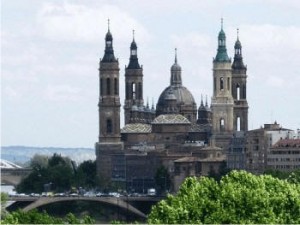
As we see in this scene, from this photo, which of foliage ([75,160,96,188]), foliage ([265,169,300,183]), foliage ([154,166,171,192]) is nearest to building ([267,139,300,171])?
foliage ([154,166,171,192])

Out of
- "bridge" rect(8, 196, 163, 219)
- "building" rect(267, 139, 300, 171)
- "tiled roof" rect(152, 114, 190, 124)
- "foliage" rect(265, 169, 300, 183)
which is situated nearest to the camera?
"foliage" rect(265, 169, 300, 183)

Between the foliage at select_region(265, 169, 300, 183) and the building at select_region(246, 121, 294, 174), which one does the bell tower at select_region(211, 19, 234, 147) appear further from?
the foliage at select_region(265, 169, 300, 183)

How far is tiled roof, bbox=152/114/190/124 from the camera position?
19725 centimetres

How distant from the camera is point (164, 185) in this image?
182375mm

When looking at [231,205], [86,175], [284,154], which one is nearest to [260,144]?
[284,154]

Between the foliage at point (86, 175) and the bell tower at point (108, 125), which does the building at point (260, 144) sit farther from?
the bell tower at point (108, 125)

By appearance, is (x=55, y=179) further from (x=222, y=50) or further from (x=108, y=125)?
(x=222, y=50)

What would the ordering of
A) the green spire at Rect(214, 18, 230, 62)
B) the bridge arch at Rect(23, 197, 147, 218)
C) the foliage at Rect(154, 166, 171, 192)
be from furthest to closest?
the green spire at Rect(214, 18, 230, 62) → the foliage at Rect(154, 166, 171, 192) → the bridge arch at Rect(23, 197, 147, 218)

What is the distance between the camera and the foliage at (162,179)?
596 ft

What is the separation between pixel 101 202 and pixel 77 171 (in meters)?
37.4

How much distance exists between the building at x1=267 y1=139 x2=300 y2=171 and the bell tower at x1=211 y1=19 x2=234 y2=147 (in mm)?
25620

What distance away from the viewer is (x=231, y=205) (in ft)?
230

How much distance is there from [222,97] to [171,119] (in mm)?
4478

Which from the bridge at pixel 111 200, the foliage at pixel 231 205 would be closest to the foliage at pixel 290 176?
the bridge at pixel 111 200
